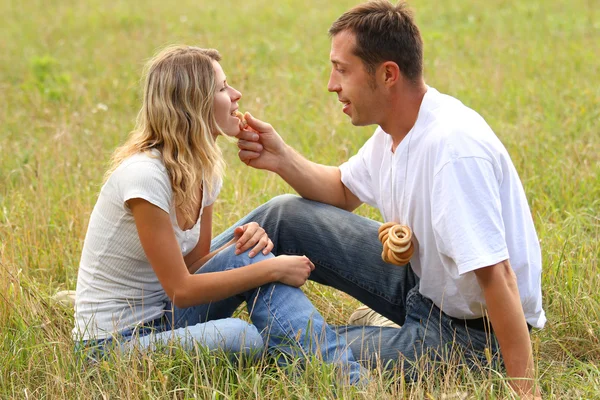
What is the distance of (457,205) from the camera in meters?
2.71

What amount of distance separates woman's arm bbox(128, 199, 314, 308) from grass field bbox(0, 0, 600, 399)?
0.23 meters

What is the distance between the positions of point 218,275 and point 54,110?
4555 mm

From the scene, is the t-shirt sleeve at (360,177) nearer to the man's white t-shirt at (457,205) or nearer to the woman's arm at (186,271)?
the man's white t-shirt at (457,205)

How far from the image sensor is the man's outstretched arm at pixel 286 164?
11.5ft

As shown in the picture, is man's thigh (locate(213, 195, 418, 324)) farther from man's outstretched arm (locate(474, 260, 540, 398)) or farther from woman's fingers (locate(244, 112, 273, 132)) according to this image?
man's outstretched arm (locate(474, 260, 540, 398))

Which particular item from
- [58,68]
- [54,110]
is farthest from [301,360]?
[58,68]

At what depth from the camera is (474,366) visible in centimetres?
309

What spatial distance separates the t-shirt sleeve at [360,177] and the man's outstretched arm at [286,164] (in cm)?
8

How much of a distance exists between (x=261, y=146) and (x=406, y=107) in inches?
26.9

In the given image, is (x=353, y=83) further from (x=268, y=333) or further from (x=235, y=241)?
(x=268, y=333)

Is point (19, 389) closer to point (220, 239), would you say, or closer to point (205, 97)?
point (220, 239)

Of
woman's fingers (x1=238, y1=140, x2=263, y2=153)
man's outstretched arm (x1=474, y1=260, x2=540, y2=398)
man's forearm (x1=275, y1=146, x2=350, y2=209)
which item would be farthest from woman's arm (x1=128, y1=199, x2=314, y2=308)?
man's outstretched arm (x1=474, y1=260, x2=540, y2=398)

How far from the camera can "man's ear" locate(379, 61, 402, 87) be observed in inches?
122

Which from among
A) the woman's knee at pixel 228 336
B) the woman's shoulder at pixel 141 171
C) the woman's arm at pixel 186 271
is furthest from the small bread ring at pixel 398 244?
the woman's shoulder at pixel 141 171
